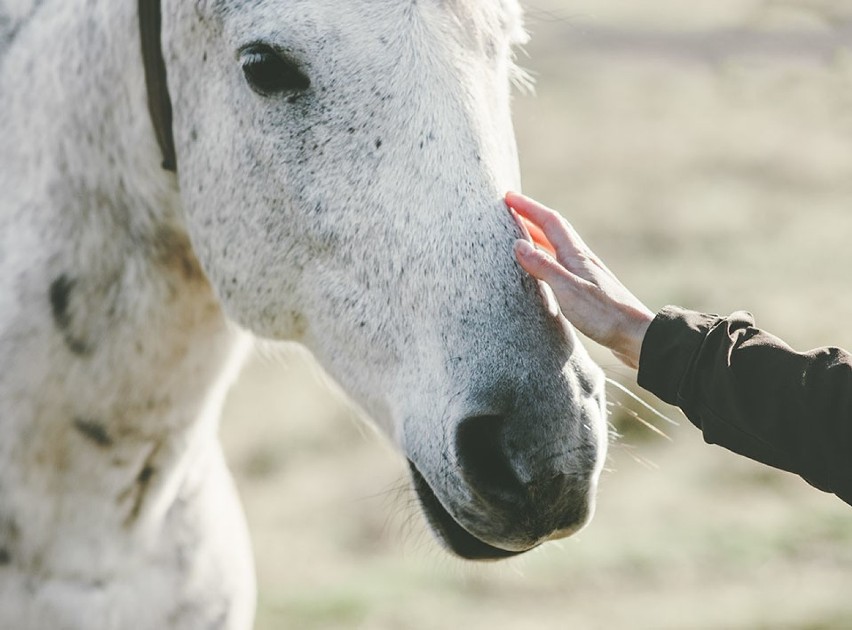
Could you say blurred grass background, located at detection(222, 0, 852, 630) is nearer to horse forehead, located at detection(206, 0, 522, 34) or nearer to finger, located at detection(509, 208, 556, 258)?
finger, located at detection(509, 208, 556, 258)

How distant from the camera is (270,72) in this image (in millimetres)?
1836

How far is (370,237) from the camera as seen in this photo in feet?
5.87

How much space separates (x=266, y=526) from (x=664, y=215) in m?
4.28

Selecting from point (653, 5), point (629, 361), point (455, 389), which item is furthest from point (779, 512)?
point (653, 5)

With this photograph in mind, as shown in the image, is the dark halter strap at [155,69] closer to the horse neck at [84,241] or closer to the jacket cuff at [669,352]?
the horse neck at [84,241]

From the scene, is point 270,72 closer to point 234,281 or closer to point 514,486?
point 234,281

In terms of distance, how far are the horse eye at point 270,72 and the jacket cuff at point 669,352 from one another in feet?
2.46

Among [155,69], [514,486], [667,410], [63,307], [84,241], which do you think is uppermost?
[155,69]

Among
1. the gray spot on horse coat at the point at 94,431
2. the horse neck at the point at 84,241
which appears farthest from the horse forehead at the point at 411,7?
the gray spot on horse coat at the point at 94,431

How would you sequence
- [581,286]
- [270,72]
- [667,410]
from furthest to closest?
1. [667,410]
2. [270,72]
3. [581,286]

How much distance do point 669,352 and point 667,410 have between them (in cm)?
371

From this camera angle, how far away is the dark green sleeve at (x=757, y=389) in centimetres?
160

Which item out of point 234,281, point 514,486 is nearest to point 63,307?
point 234,281

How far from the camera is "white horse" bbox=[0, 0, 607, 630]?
1.66 m
